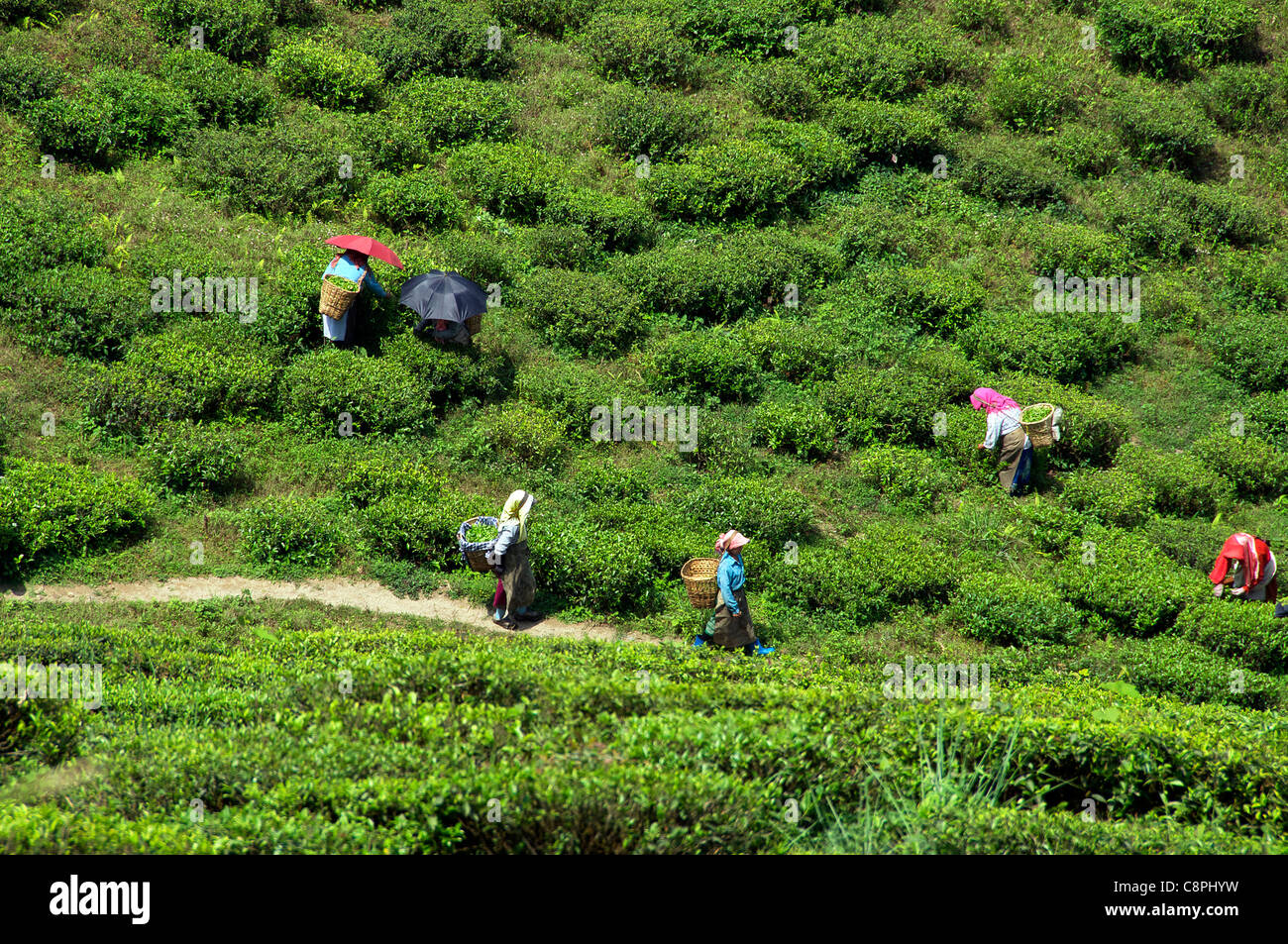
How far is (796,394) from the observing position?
15.7 meters

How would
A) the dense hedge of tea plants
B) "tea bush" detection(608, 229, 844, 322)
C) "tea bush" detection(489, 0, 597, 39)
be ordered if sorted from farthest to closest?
"tea bush" detection(489, 0, 597, 39) < "tea bush" detection(608, 229, 844, 322) < the dense hedge of tea plants

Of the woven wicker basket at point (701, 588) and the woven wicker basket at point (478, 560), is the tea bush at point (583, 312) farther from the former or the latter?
the woven wicker basket at point (701, 588)

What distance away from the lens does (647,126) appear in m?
19.9

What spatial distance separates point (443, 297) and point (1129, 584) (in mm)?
9063

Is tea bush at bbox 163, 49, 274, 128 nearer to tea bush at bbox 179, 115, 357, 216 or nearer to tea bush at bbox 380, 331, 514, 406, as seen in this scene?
tea bush at bbox 179, 115, 357, 216

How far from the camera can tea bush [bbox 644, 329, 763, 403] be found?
1541 cm

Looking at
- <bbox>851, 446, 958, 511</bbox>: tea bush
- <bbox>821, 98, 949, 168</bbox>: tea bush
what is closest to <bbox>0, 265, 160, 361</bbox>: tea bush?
<bbox>851, 446, 958, 511</bbox>: tea bush

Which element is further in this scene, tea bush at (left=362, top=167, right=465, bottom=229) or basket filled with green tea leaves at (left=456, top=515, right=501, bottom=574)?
tea bush at (left=362, top=167, right=465, bottom=229)

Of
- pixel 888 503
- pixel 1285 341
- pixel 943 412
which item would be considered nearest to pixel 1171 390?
pixel 1285 341

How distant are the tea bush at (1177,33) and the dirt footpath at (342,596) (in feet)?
65.8

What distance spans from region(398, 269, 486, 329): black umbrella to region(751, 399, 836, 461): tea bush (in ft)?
13.5

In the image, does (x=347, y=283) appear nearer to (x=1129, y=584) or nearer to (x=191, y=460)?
(x=191, y=460)

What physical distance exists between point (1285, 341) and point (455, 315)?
511 inches

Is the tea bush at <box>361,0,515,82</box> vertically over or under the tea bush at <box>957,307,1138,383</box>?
over
